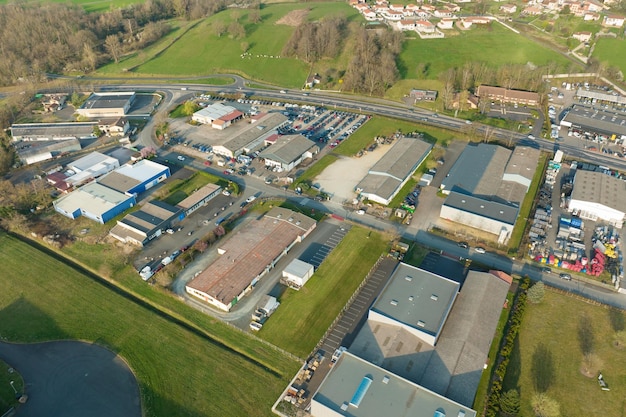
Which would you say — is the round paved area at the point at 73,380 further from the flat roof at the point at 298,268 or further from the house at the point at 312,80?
the house at the point at 312,80

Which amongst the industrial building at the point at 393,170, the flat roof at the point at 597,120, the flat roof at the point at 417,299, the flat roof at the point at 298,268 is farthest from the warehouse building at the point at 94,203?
the flat roof at the point at 597,120

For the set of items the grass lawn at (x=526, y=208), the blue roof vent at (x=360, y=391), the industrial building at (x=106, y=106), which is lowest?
the grass lawn at (x=526, y=208)

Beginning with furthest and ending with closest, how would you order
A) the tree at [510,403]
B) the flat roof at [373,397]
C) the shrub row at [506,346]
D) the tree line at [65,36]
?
the tree line at [65,36]
the shrub row at [506,346]
the tree at [510,403]
the flat roof at [373,397]

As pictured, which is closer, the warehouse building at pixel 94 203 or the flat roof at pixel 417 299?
the flat roof at pixel 417 299

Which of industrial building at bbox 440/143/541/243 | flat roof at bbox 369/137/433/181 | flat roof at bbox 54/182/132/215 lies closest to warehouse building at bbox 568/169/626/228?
industrial building at bbox 440/143/541/243

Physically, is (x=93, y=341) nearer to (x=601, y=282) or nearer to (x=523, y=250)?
(x=523, y=250)
